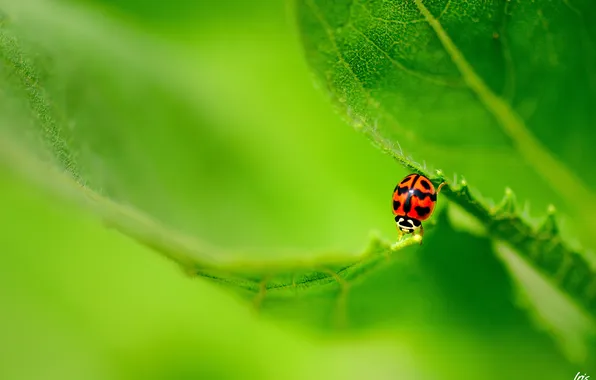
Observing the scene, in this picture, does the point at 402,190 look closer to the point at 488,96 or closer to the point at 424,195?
the point at 424,195

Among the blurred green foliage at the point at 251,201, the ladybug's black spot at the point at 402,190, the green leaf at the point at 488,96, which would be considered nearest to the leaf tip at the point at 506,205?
the green leaf at the point at 488,96

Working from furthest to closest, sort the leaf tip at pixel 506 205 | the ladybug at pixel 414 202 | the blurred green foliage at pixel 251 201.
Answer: the ladybug at pixel 414 202
the blurred green foliage at pixel 251 201
the leaf tip at pixel 506 205

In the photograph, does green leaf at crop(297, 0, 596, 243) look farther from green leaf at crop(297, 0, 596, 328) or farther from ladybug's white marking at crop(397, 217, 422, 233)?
ladybug's white marking at crop(397, 217, 422, 233)

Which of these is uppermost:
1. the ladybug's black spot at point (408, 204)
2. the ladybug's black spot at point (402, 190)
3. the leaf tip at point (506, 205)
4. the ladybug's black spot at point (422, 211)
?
the ladybug's black spot at point (402, 190)

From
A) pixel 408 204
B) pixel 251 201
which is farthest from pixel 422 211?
pixel 251 201

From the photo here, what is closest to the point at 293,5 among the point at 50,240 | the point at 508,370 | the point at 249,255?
the point at 249,255

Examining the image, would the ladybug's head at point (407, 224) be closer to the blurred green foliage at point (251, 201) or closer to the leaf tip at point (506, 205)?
the blurred green foliage at point (251, 201)

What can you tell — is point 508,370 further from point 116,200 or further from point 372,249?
point 116,200

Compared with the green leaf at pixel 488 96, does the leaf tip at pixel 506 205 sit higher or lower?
lower
